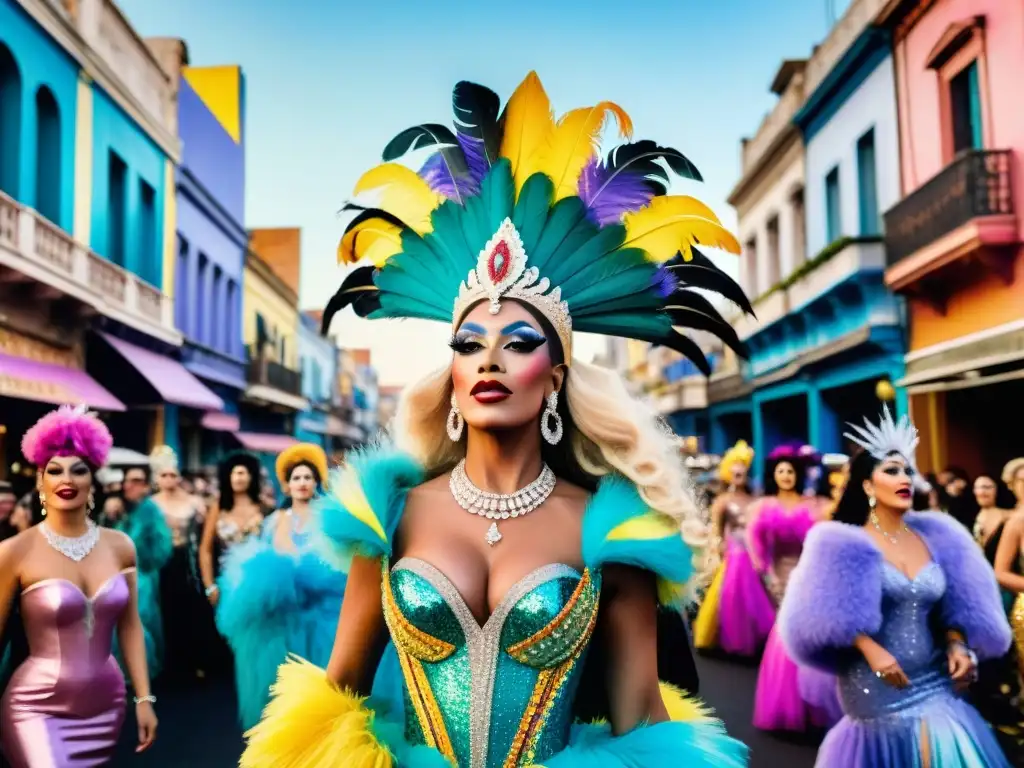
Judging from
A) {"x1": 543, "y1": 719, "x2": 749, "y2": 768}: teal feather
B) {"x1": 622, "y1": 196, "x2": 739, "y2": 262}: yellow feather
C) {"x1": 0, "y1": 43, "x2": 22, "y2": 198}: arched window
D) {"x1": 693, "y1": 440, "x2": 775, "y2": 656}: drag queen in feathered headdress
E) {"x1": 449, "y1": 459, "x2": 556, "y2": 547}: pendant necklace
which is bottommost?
{"x1": 693, "y1": 440, "x2": 775, "y2": 656}: drag queen in feathered headdress

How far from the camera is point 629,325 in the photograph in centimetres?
267

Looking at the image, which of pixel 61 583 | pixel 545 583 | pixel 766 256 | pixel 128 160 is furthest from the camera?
pixel 766 256

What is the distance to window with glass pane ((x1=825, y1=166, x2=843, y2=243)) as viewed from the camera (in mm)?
19172

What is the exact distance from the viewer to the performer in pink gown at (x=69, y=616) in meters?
3.79

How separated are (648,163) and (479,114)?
492 millimetres

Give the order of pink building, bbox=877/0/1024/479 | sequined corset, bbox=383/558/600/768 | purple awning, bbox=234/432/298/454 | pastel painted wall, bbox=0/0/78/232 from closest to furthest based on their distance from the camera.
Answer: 1. sequined corset, bbox=383/558/600/768
2. pink building, bbox=877/0/1024/479
3. pastel painted wall, bbox=0/0/78/232
4. purple awning, bbox=234/432/298/454

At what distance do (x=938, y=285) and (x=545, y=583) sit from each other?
13.4 meters

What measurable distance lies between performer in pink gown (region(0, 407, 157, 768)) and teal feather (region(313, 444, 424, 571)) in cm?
197

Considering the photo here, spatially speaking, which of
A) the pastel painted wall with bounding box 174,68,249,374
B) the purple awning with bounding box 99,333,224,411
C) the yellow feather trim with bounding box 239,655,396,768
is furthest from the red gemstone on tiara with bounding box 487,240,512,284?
the pastel painted wall with bounding box 174,68,249,374

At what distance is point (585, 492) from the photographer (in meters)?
2.63

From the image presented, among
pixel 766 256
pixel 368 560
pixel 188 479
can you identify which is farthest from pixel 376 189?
pixel 766 256

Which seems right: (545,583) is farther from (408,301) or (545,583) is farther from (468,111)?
(468,111)

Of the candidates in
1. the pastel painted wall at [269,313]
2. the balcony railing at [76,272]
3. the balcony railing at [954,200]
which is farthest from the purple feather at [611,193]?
the pastel painted wall at [269,313]

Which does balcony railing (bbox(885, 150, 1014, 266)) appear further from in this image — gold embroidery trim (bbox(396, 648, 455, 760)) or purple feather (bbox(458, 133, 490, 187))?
gold embroidery trim (bbox(396, 648, 455, 760))
